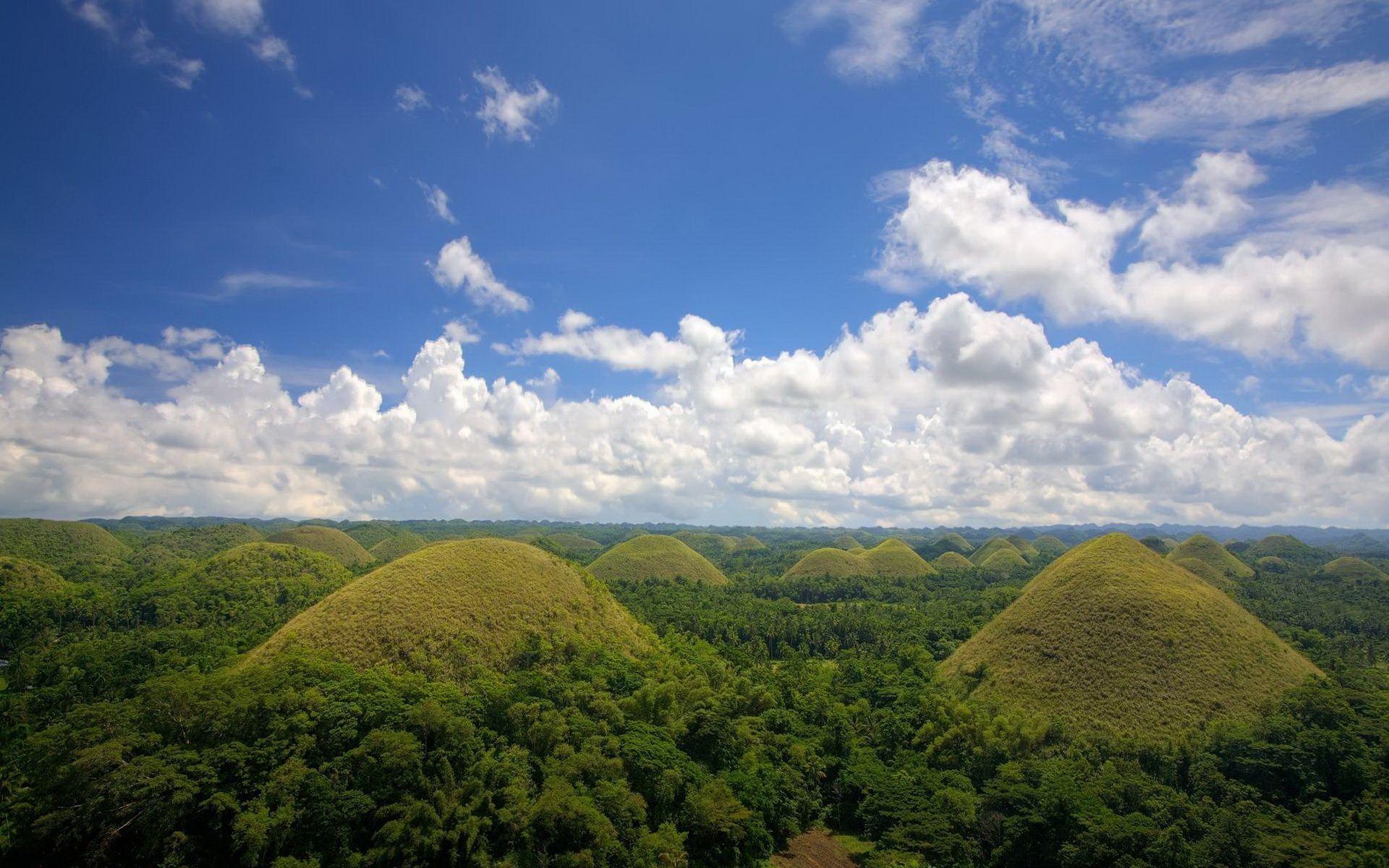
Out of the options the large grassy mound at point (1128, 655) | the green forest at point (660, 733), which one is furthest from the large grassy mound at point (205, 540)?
the large grassy mound at point (1128, 655)

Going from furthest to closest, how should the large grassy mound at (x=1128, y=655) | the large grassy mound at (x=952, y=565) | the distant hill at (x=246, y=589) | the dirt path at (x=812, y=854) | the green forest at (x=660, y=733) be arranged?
the large grassy mound at (x=952, y=565)
the distant hill at (x=246, y=589)
the large grassy mound at (x=1128, y=655)
the dirt path at (x=812, y=854)
the green forest at (x=660, y=733)

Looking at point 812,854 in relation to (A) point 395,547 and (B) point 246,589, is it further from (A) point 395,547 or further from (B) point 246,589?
(A) point 395,547

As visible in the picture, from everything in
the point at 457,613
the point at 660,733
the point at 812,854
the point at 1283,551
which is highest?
the point at 457,613

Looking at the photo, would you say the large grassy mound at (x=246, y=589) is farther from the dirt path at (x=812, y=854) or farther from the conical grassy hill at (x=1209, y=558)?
the conical grassy hill at (x=1209, y=558)

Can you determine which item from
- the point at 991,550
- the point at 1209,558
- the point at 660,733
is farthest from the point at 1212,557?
the point at 660,733

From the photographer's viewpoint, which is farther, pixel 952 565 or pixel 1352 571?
pixel 952 565

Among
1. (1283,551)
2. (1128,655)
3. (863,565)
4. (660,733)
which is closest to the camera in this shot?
(660,733)

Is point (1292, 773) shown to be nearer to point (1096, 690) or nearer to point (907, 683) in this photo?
point (1096, 690)

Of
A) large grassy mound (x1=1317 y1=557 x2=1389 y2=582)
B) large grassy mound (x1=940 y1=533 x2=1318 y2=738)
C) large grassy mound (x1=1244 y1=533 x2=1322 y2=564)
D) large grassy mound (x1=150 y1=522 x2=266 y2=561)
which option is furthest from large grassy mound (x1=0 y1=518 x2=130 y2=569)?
large grassy mound (x1=1244 y1=533 x2=1322 y2=564)
